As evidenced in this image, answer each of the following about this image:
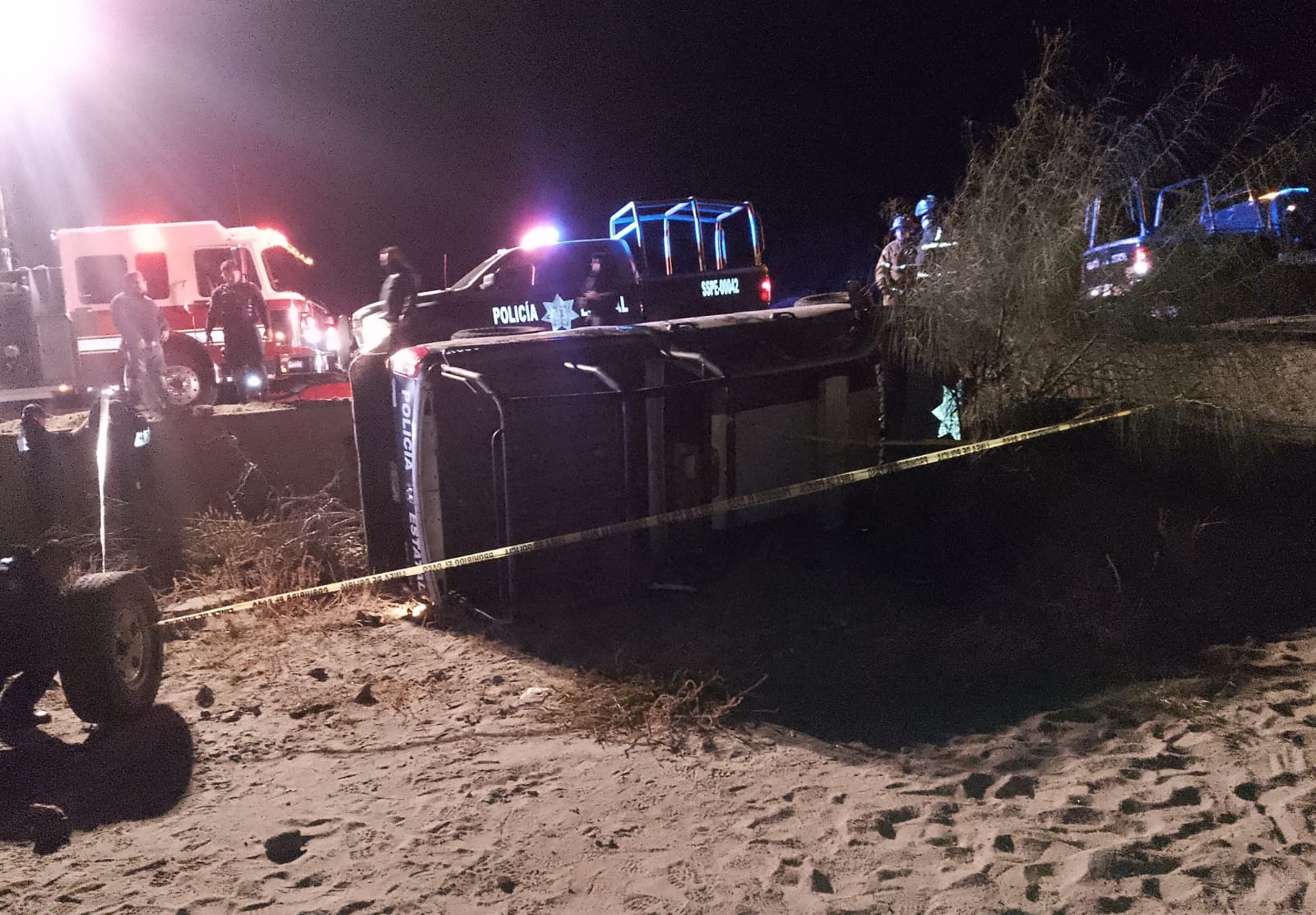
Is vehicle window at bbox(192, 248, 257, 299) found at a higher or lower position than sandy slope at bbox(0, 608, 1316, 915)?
higher

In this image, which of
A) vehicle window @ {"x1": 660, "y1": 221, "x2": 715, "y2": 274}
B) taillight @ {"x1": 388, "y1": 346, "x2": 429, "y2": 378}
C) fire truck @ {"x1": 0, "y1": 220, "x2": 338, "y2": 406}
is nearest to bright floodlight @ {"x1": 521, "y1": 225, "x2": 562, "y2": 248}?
vehicle window @ {"x1": 660, "y1": 221, "x2": 715, "y2": 274}

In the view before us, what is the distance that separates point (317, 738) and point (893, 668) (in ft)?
9.57

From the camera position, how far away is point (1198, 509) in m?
6.97

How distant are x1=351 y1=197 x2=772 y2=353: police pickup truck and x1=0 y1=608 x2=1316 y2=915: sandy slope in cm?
476

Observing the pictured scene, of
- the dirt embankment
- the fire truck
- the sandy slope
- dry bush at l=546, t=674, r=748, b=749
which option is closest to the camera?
the sandy slope

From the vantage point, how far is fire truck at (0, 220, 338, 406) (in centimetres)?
1252

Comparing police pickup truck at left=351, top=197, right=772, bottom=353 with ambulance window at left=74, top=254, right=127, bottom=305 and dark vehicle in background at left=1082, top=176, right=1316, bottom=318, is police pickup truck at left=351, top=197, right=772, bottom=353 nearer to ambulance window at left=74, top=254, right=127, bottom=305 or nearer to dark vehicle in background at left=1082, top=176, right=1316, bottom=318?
ambulance window at left=74, top=254, right=127, bottom=305

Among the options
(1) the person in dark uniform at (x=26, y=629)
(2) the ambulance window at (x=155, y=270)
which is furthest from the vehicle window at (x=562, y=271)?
(1) the person in dark uniform at (x=26, y=629)

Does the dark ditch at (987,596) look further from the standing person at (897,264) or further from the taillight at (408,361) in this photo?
the taillight at (408,361)

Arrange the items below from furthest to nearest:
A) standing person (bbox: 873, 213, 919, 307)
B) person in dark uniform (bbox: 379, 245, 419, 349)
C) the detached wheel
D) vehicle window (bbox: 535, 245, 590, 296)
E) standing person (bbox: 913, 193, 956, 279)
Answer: vehicle window (bbox: 535, 245, 590, 296) < person in dark uniform (bbox: 379, 245, 419, 349) < standing person (bbox: 873, 213, 919, 307) < standing person (bbox: 913, 193, 956, 279) < the detached wheel

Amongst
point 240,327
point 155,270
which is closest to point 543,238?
point 240,327

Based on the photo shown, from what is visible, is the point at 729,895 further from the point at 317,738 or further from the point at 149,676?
the point at 149,676

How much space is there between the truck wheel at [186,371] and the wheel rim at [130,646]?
805 cm

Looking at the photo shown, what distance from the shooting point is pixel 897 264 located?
841cm
